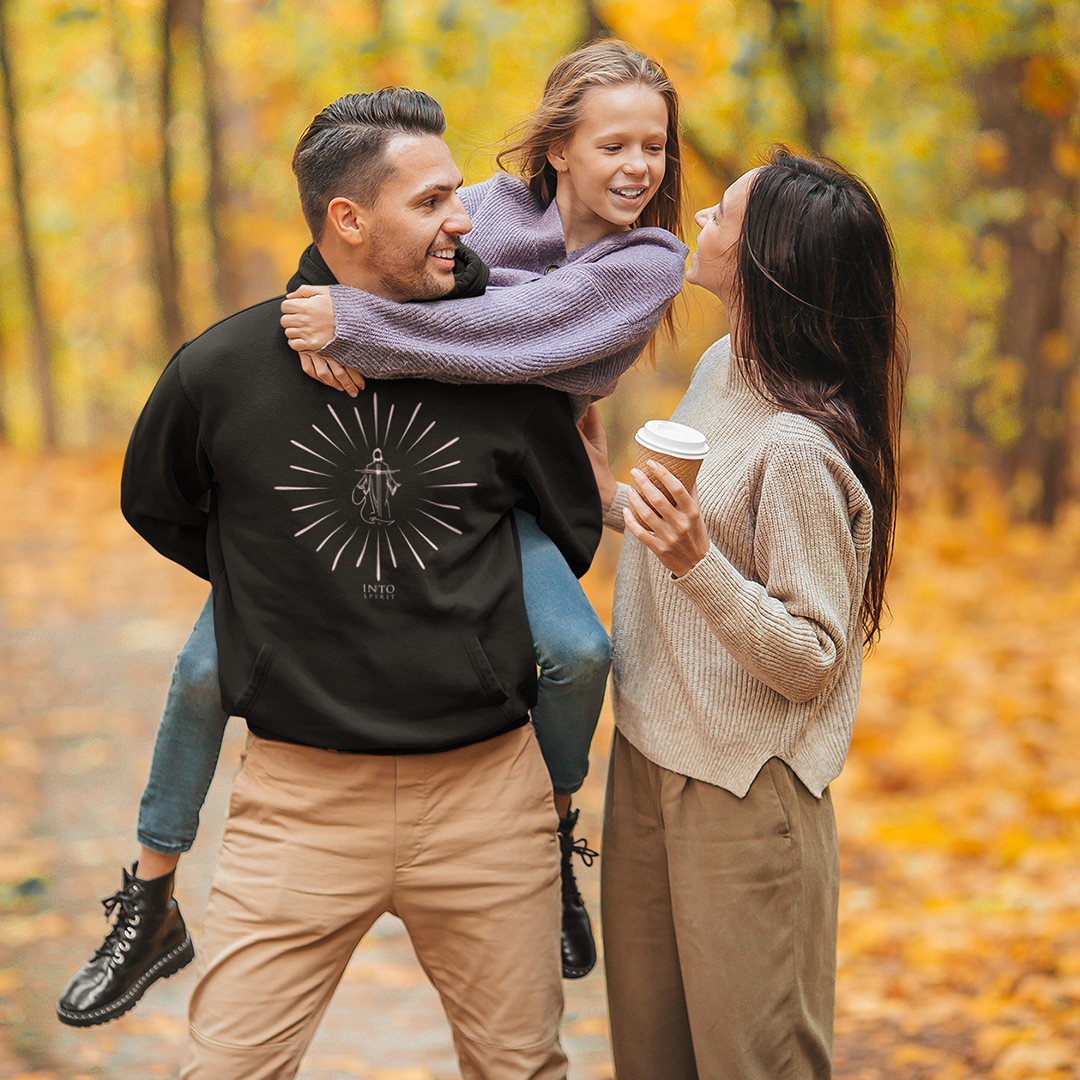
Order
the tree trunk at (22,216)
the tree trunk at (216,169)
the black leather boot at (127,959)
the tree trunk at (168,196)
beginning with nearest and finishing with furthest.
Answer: the black leather boot at (127,959) < the tree trunk at (216,169) < the tree trunk at (168,196) < the tree trunk at (22,216)

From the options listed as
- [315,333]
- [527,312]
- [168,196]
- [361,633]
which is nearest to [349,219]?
[315,333]

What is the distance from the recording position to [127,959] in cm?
246

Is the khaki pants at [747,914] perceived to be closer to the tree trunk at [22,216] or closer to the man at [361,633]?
the man at [361,633]

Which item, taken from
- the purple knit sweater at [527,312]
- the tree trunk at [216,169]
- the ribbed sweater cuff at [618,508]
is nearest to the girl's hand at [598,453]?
the ribbed sweater cuff at [618,508]

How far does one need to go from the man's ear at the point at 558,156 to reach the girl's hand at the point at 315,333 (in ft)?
2.42

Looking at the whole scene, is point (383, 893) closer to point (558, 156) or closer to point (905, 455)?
point (558, 156)

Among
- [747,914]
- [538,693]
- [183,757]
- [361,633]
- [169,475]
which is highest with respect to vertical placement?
[169,475]

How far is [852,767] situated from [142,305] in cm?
2415

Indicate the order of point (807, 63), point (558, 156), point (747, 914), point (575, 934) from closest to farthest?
point (747, 914)
point (558, 156)
point (575, 934)
point (807, 63)

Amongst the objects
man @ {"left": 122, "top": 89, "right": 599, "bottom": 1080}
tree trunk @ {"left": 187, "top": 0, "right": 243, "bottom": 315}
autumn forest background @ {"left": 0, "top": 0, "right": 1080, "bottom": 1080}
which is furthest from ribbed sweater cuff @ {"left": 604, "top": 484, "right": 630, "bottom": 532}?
tree trunk @ {"left": 187, "top": 0, "right": 243, "bottom": 315}

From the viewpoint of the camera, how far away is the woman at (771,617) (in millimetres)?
2080

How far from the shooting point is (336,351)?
6.65ft

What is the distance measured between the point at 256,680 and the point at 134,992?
86 centimetres

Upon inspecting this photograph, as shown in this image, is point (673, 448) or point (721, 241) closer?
point (673, 448)
